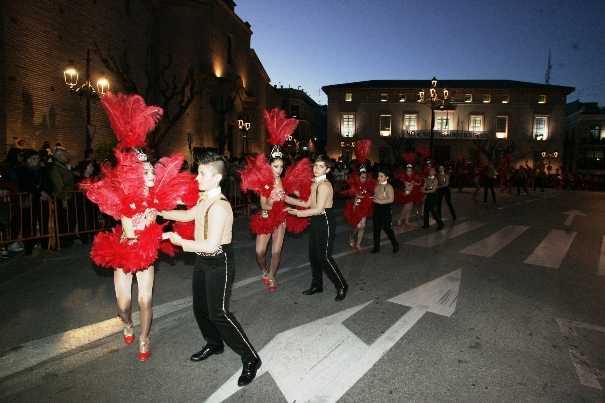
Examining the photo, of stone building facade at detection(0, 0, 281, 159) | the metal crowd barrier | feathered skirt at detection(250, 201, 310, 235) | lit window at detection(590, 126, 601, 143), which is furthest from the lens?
lit window at detection(590, 126, 601, 143)

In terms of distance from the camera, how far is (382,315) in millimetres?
5109

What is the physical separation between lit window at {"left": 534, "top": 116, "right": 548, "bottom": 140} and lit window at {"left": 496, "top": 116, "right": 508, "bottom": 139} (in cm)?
388

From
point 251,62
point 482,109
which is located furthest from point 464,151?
point 251,62

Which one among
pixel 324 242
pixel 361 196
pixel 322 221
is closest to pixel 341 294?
pixel 324 242

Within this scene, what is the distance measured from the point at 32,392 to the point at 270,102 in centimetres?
5320

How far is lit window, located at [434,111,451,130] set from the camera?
55216mm

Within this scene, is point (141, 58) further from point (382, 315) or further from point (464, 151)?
point (464, 151)

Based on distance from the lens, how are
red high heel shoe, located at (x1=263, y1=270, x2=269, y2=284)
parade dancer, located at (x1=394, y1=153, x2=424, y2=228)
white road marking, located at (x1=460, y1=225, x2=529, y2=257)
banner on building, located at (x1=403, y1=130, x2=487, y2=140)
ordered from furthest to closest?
banner on building, located at (x1=403, y1=130, x2=487, y2=140), parade dancer, located at (x1=394, y1=153, x2=424, y2=228), white road marking, located at (x1=460, y1=225, x2=529, y2=257), red high heel shoe, located at (x1=263, y1=270, x2=269, y2=284)

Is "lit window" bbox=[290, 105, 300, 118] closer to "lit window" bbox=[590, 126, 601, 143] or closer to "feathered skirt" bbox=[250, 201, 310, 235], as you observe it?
"lit window" bbox=[590, 126, 601, 143]

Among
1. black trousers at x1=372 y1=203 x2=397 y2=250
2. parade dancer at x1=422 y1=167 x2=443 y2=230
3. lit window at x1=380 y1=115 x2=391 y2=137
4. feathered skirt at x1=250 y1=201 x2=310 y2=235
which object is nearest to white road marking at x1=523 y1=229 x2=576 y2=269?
black trousers at x1=372 y1=203 x2=397 y2=250

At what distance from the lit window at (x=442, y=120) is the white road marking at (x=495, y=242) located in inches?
1813

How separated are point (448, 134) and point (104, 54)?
44671mm

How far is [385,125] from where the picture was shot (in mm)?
55219

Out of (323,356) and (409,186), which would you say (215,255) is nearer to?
(323,356)
